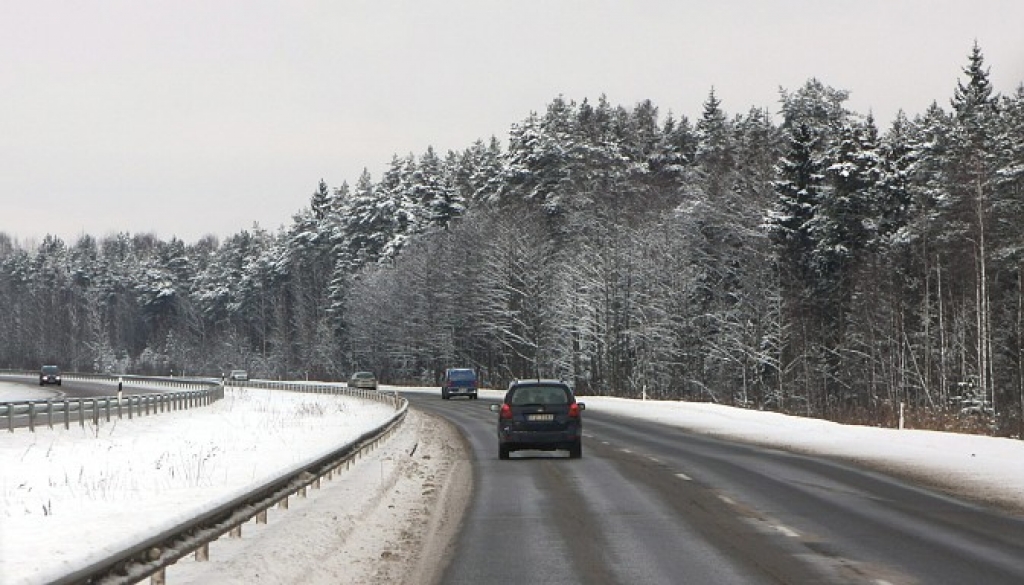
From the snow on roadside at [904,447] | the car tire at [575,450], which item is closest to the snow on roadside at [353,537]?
the car tire at [575,450]

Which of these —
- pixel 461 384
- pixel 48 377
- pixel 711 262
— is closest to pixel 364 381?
pixel 461 384

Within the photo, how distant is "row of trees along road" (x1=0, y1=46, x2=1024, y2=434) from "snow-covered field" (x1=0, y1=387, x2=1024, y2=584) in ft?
18.1

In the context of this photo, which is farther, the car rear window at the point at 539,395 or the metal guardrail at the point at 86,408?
the metal guardrail at the point at 86,408

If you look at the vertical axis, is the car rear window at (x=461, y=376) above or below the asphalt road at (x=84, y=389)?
above

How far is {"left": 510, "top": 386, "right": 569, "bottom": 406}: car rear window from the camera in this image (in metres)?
24.1

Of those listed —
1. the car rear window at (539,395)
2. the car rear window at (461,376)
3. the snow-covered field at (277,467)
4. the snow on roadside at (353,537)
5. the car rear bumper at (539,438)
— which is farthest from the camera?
the car rear window at (461,376)

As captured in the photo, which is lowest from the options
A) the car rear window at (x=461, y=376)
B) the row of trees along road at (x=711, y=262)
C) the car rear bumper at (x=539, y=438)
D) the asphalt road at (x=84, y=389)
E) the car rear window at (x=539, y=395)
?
the asphalt road at (x=84, y=389)

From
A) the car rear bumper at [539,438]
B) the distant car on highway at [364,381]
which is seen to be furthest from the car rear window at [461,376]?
the car rear bumper at [539,438]

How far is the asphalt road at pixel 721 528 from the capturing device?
10.3 metres

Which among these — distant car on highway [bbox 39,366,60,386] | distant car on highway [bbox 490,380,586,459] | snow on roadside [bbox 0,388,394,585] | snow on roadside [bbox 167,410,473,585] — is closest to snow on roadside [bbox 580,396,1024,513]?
distant car on highway [bbox 490,380,586,459]

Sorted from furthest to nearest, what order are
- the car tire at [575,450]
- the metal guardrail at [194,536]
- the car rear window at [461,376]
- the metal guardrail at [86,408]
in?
the car rear window at [461,376] → the metal guardrail at [86,408] → the car tire at [575,450] → the metal guardrail at [194,536]

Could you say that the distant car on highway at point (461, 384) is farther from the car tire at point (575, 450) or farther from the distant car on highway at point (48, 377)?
the distant car on highway at point (48, 377)

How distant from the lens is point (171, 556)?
8719 millimetres

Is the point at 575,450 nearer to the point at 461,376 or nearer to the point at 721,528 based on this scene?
the point at 721,528
